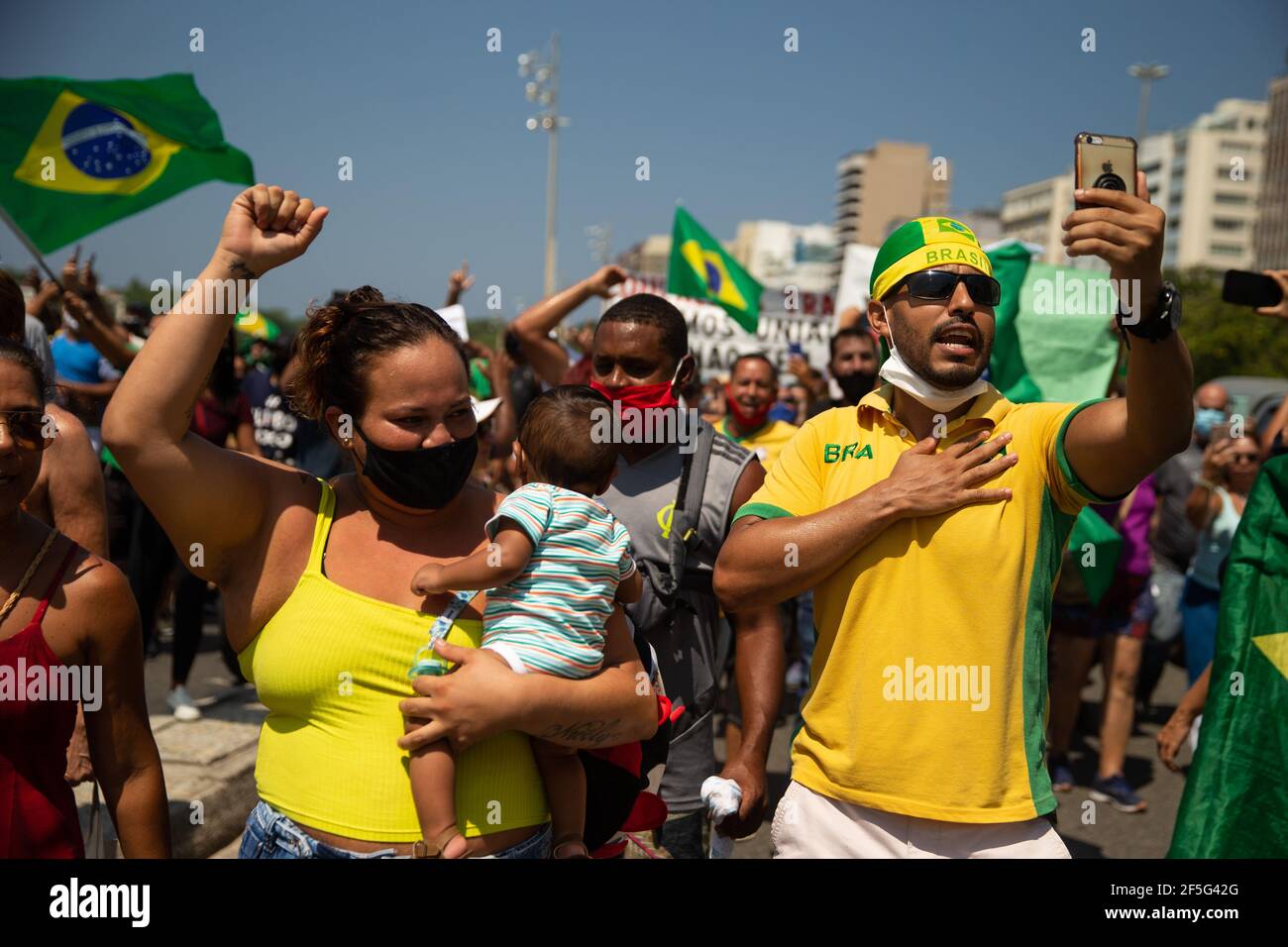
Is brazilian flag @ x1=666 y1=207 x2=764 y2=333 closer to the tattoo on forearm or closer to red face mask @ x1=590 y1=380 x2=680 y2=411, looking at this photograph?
red face mask @ x1=590 y1=380 x2=680 y2=411

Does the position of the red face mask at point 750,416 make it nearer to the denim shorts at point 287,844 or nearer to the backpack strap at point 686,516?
the backpack strap at point 686,516

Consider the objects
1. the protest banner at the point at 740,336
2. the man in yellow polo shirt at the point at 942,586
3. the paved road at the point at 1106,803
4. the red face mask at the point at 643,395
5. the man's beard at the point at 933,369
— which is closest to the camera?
the man in yellow polo shirt at the point at 942,586

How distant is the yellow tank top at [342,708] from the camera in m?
2.27

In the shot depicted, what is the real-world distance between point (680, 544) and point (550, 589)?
935 millimetres

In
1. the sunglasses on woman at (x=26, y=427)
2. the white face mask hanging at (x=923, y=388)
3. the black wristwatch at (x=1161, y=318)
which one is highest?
the black wristwatch at (x=1161, y=318)

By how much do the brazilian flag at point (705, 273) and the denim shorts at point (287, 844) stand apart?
6992 mm

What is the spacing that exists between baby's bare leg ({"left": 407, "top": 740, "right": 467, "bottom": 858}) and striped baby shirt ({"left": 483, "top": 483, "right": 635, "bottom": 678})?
10.6 inches

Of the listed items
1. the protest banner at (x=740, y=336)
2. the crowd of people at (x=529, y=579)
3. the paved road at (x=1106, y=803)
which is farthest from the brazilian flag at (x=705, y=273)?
the crowd of people at (x=529, y=579)

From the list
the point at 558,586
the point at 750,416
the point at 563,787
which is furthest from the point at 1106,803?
the point at 558,586

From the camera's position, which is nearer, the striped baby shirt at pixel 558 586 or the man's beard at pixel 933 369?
the striped baby shirt at pixel 558 586

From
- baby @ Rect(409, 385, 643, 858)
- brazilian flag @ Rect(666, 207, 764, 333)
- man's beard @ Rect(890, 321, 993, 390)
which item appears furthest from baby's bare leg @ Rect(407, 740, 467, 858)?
brazilian flag @ Rect(666, 207, 764, 333)

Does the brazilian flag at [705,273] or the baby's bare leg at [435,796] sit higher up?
the brazilian flag at [705,273]
